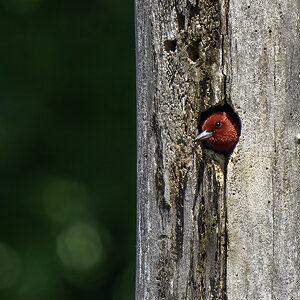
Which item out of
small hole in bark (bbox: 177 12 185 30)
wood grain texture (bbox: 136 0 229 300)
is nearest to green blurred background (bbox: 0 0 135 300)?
wood grain texture (bbox: 136 0 229 300)

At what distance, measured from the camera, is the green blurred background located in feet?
23.5

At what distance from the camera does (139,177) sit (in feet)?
10.8

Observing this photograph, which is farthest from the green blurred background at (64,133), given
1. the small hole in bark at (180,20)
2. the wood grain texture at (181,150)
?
the small hole in bark at (180,20)

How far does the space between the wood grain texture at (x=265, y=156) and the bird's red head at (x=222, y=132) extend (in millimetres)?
40

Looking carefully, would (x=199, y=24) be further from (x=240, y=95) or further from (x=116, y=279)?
(x=116, y=279)

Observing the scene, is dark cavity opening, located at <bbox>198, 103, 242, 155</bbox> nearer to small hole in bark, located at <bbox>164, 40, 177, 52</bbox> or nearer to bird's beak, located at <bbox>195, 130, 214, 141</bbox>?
bird's beak, located at <bbox>195, 130, 214, 141</bbox>

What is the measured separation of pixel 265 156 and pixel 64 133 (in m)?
4.44

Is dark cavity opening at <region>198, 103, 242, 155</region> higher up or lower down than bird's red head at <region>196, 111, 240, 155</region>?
higher up

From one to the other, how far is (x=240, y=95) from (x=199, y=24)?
302 mm

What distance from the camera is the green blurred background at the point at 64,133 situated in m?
7.17

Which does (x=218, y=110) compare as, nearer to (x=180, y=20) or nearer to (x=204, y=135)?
(x=204, y=135)

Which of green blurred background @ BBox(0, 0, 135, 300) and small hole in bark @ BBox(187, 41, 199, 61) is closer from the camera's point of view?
small hole in bark @ BBox(187, 41, 199, 61)

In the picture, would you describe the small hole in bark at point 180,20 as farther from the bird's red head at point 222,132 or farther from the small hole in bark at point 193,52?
the bird's red head at point 222,132

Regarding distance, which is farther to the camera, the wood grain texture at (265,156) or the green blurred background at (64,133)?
the green blurred background at (64,133)
